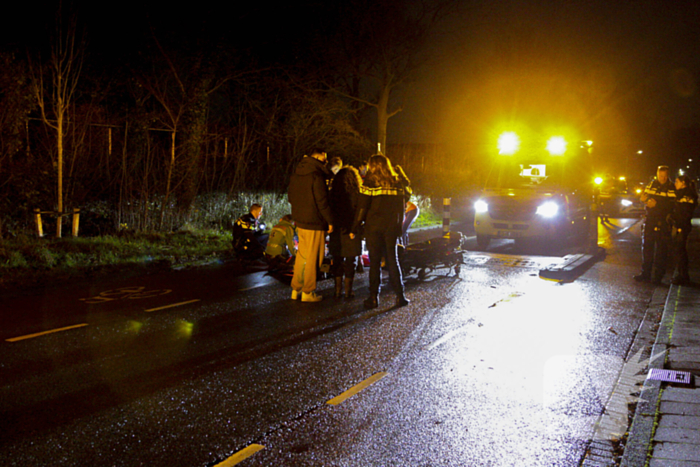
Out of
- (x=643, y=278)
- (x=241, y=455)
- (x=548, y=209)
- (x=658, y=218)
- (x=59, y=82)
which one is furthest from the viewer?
(x=548, y=209)

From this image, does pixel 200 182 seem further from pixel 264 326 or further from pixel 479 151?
pixel 479 151

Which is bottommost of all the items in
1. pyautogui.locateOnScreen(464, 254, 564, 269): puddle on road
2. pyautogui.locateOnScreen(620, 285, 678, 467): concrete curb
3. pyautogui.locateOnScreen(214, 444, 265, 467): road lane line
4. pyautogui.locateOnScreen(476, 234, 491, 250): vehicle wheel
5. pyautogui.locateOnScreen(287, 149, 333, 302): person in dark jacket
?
pyautogui.locateOnScreen(214, 444, 265, 467): road lane line

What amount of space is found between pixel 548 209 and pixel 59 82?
11.5 metres

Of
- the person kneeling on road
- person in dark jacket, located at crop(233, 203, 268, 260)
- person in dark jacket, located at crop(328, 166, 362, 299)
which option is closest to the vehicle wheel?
person in dark jacket, located at crop(233, 203, 268, 260)

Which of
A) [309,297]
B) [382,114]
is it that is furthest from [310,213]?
[382,114]

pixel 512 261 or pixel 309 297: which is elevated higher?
pixel 512 261

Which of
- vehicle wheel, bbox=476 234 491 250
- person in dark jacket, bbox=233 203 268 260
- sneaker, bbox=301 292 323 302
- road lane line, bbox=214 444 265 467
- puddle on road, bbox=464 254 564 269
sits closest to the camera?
road lane line, bbox=214 444 265 467

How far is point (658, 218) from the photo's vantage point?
33.0 ft

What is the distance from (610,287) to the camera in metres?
9.77

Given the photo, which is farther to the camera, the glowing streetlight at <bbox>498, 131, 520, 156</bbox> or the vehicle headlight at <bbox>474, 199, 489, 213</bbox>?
the glowing streetlight at <bbox>498, 131, 520, 156</bbox>

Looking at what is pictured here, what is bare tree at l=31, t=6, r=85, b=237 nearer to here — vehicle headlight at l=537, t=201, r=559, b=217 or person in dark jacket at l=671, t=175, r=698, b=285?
vehicle headlight at l=537, t=201, r=559, b=217

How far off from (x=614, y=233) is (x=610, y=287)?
11.9 meters

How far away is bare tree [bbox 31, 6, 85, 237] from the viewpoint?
13.0 metres

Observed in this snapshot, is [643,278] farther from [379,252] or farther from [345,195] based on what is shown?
[345,195]
